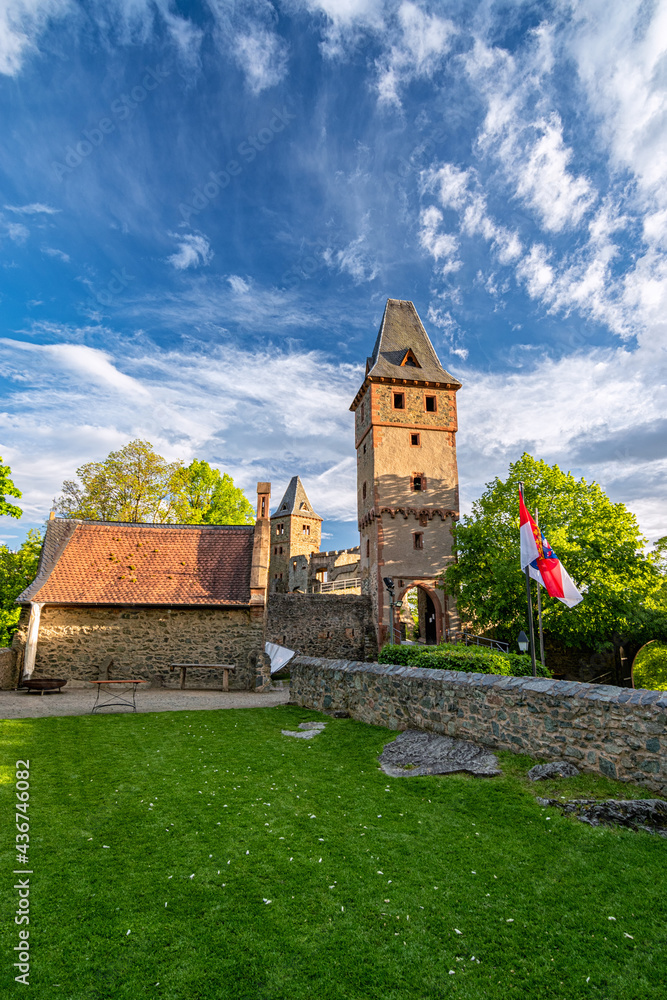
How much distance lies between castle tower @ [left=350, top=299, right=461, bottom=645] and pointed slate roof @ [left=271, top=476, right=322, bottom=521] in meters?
21.4

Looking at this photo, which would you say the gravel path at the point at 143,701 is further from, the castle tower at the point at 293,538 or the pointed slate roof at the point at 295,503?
the pointed slate roof at the point at 295,503

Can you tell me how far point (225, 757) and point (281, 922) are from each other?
515cm

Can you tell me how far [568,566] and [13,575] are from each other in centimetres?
3037

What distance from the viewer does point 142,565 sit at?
20969 mm

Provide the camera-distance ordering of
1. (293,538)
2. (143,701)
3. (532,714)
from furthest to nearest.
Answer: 1. (293,538)
2. (143,701)
3. (532,714)

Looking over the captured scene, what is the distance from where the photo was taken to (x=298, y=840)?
592cm

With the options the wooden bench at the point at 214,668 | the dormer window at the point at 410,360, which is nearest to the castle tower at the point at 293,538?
the dormer window at the point at 410,360

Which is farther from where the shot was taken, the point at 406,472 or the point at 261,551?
the point at 406,472

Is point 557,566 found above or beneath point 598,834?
above

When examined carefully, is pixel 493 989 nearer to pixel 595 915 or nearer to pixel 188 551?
pixel 595 915

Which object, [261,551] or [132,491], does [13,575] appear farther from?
[261,551]

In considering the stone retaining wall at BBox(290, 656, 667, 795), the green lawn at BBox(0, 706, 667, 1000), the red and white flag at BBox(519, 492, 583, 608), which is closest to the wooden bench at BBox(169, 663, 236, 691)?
the stone retaining wall at BBox(290, 656, 667, 795)

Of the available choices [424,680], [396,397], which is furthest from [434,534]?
[424,680]

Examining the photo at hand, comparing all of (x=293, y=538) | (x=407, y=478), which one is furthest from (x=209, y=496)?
(x=293, y=538)
